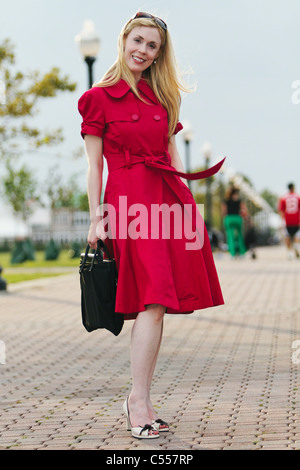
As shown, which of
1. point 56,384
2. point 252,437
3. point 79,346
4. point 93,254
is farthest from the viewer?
point 79,346

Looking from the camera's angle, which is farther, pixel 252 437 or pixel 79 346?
pixel 79 346

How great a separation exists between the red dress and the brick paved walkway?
0.60 meters

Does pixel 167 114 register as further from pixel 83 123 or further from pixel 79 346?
pixel 79 346

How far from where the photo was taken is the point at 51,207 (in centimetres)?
6950

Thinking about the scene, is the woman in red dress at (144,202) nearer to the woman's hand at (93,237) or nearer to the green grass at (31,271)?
the woman's hand at (93,237)

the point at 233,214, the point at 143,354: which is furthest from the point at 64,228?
the point at 143,354

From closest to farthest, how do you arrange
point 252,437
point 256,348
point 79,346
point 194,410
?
point 252,437 < point 194,410 < point 256,348 < point 79,346

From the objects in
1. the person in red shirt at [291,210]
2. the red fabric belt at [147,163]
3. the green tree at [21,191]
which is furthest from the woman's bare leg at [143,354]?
the green tree at [21,191]

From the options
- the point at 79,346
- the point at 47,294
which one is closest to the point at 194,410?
the point at 79,346

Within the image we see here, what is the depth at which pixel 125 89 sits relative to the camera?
4.08 m

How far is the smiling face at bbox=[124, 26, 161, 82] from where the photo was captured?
13.4 feet

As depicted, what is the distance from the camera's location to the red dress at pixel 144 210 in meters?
3.89

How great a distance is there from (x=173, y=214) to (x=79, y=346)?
11.3ft

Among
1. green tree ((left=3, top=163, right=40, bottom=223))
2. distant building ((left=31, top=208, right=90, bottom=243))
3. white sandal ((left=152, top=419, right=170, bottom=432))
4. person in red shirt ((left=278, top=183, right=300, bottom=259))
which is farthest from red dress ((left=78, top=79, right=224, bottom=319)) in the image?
distant building ((left=31, top=208, right=90, bottom=243))
